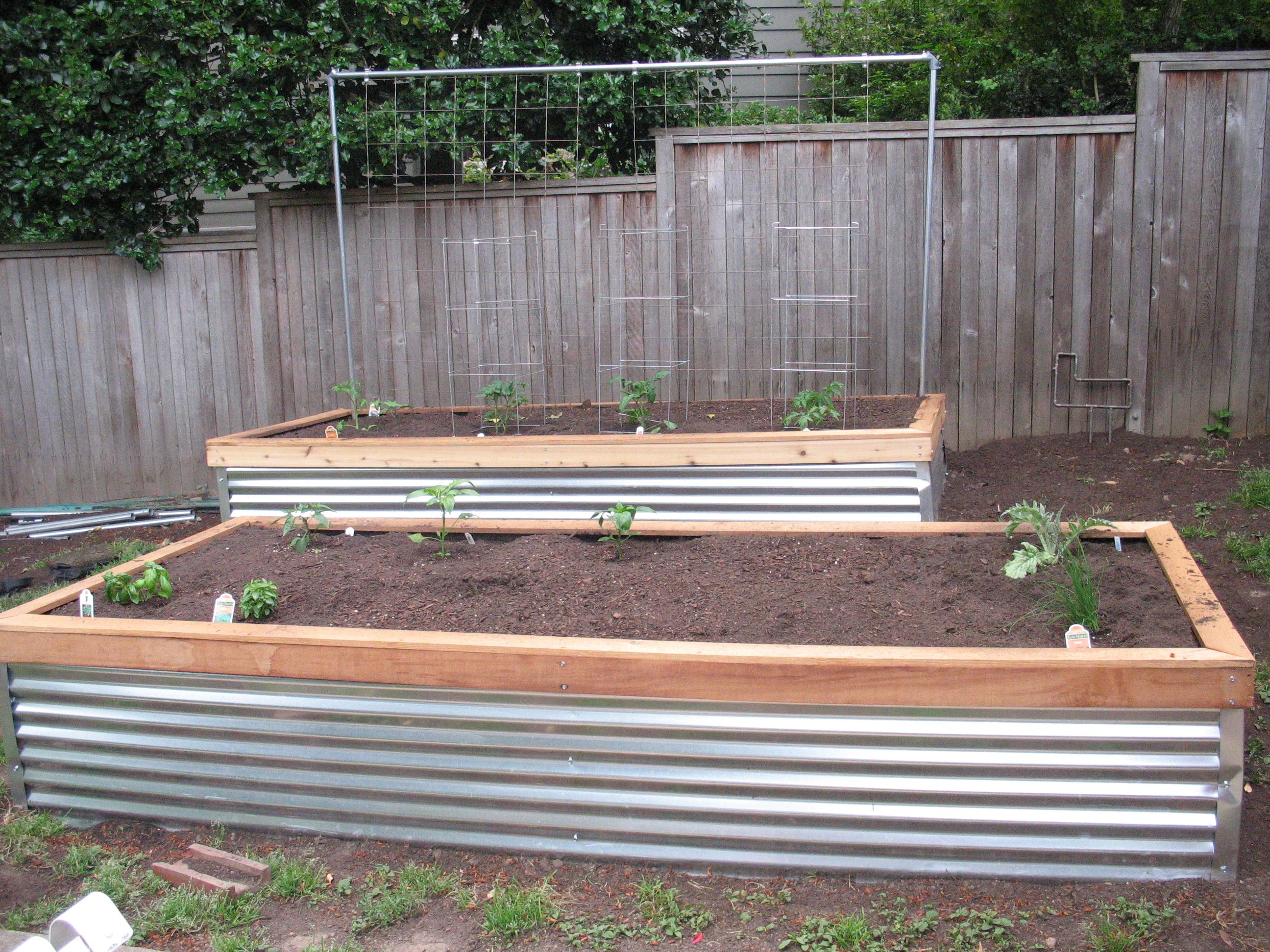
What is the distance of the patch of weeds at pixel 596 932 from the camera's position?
230cm

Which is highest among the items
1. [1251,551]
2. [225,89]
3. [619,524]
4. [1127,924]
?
[225,89]

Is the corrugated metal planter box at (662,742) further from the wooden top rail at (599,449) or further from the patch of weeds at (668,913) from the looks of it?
the wooden top rail at (599,449)

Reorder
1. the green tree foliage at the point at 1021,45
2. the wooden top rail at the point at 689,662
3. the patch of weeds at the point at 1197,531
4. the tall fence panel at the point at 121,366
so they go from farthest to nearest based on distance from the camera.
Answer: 1. the green tree foliage at the point at 1021,45
2. the tall fence panel at the point at 121,366
3. the patch of weeds at the point at 1197,531
4. the wooden top rail at the point at 689,662

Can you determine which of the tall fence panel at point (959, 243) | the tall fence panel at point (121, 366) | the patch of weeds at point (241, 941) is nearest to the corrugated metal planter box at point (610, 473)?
the tall fence panel at point (959, 243)

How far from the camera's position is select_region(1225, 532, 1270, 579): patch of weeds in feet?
14.0

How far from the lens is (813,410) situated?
16.1ft

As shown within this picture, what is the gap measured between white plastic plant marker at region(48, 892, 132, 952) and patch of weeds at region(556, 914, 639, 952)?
4.46 feet

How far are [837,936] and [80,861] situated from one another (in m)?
1.98

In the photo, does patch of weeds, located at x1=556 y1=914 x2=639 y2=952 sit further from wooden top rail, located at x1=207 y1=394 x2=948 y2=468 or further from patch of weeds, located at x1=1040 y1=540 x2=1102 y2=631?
wooden top rail, located at x1=207 y1=394 x2=948 y2=468

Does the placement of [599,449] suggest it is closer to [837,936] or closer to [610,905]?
[610,905]

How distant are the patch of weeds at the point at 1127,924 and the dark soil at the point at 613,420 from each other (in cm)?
278

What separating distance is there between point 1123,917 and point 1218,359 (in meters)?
4.67

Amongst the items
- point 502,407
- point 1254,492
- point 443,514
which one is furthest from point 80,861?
point 1254,492

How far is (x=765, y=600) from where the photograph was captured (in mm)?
3029
